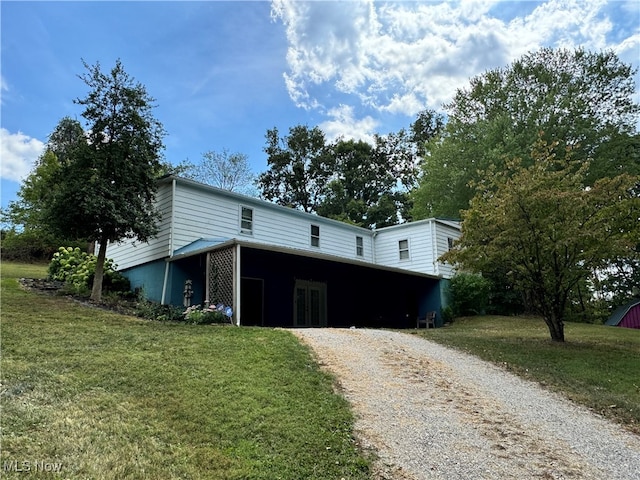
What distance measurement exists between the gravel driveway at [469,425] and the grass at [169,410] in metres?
0.38

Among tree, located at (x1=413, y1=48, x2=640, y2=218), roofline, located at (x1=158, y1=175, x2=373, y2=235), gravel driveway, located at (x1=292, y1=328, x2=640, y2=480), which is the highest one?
tree, located at (x1=413, y1=48, x2=640, y2=218)

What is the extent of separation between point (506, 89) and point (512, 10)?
9.36m

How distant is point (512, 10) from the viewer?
13836 millimetres

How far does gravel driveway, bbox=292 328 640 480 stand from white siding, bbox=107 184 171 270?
25.1 feet

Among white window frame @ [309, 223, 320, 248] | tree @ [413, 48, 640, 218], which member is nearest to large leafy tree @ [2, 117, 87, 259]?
white window frame @ [309, 223, 320, 248]

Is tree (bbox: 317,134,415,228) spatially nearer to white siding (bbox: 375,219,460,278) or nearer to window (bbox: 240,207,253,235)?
white siding (bbox: 375,219,460,278)

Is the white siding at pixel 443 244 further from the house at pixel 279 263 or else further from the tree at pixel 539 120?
the tree at pixel 539 120

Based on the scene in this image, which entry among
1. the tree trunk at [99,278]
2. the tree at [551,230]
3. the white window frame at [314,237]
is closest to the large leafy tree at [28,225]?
the tree trunk at [99,278]

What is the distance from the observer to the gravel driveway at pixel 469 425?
400 centimetres

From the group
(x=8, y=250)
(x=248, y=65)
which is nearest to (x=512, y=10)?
(x=248, y=65)

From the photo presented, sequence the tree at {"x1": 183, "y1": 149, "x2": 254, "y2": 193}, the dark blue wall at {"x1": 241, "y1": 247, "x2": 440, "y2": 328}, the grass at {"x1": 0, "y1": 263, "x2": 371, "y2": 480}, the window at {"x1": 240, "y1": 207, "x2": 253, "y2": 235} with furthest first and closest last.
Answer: the tree at {"x1": 183, "y1": 149, "x2": 254, "y2": 193}
the window at {"x1": 240, "y1": 207, "x2": 253, "y2": 235}
the dark blue wall at {"x1": 241, "y1": 247, "x2": 440, "y2": 328}
the grass at {"x1": 0, "y1": 263, "x2": 371, "y2": 480}

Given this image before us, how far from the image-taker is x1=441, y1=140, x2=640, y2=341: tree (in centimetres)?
960

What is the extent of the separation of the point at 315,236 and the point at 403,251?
427cm

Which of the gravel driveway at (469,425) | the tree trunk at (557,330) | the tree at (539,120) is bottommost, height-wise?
the gravel driveway at (469,425)
